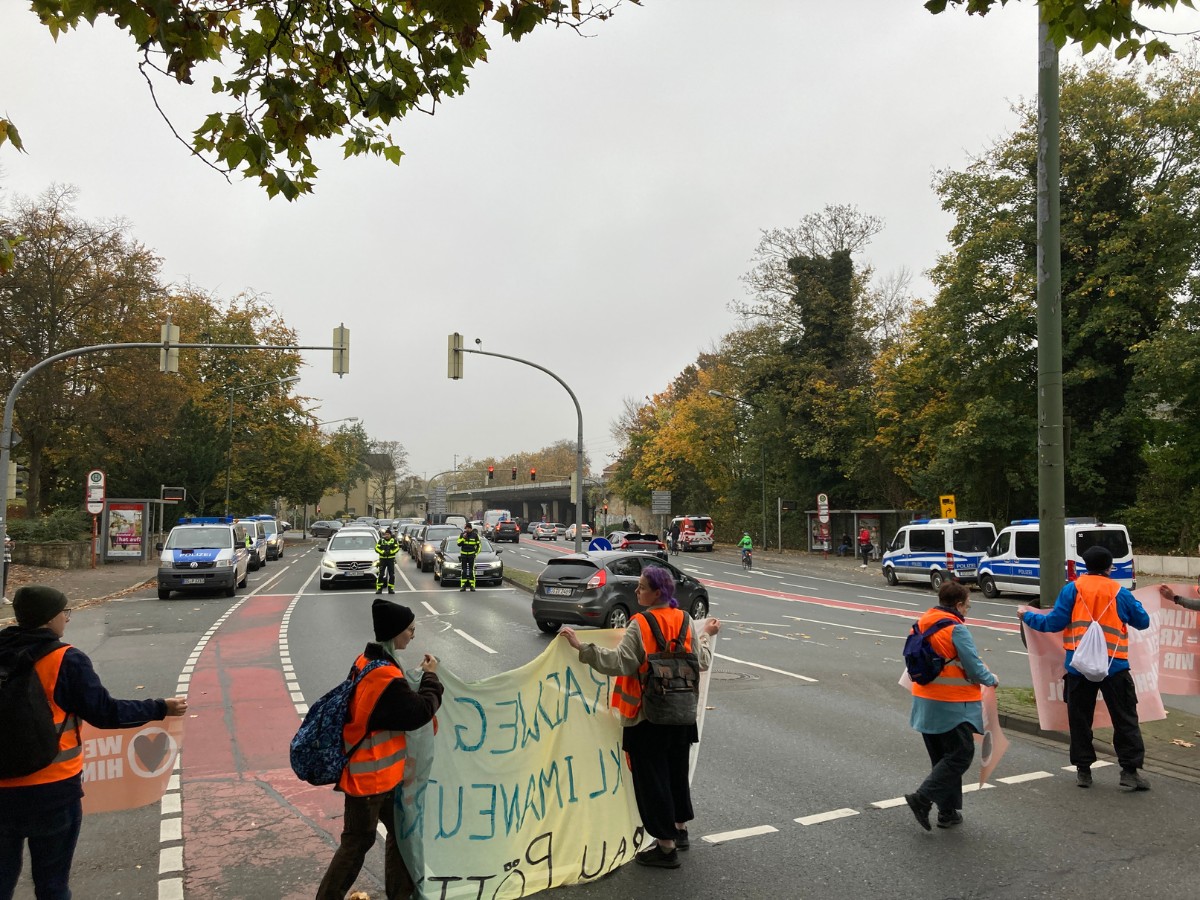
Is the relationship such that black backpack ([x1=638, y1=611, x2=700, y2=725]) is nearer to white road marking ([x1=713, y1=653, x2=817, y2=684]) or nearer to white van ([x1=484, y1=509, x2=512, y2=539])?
white road marking ([x1=713, y1=653, x2=817, y2=684])

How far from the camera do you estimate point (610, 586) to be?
15.2 meters

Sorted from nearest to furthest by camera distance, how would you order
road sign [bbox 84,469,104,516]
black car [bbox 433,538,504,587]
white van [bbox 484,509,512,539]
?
black car [bbox 433,538,504,587]
road sign [bbox 84,469,104,516]
white van [bbox 484,509,512,539]

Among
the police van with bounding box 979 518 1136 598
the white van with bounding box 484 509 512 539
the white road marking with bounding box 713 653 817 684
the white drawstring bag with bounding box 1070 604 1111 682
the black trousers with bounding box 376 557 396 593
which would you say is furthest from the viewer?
the white van with bounding box 484 509 512 539

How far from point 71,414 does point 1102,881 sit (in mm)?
34881

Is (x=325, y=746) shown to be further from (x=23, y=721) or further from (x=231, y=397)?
(x=231, y=397)

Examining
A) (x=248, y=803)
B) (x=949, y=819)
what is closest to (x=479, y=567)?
(x=248, y=803)

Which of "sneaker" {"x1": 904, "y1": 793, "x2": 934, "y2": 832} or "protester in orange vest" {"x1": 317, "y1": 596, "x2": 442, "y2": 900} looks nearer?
"protester in orange vest" {"x1": 317, "y1": 596, "x2": 442, "y2": 900}

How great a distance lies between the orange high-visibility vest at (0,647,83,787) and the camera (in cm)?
356

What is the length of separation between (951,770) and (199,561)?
67.8 feet

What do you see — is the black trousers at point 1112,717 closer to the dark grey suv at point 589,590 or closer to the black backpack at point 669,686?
the black backpack at point 669,686

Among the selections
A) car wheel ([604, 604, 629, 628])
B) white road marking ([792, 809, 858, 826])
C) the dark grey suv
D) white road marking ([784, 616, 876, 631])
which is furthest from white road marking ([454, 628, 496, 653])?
white road marking ([792, 809, 858, 826])

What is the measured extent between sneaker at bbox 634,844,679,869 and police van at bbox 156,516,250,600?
1969 cm

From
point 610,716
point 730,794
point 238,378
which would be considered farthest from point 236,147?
point 238,378

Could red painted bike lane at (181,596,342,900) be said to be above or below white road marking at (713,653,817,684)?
above
